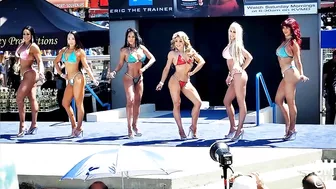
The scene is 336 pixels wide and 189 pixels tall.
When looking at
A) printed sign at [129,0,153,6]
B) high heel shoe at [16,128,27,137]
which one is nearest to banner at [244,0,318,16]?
printed sign at [129,0,153,6]

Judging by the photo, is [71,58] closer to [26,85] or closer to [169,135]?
[26,85]

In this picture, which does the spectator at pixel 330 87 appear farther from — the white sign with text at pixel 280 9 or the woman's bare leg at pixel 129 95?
the woman's bare leg at pixel 129 95

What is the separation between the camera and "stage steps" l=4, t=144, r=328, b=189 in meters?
7.71

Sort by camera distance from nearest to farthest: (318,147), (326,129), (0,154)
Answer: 1. (0,154)
2. (318,147)
3. (326,129)

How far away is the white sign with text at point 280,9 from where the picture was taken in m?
13.5

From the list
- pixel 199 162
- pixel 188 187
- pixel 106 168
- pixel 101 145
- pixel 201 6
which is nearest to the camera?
pixel 106 168

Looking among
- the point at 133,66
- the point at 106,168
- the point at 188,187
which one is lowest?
the point at 188,187

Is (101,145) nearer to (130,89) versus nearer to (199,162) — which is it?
(130,89)

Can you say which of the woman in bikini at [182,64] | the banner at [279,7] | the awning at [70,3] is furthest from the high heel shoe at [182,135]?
the awning at [70,3]

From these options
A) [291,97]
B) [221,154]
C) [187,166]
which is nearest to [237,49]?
[291,97]

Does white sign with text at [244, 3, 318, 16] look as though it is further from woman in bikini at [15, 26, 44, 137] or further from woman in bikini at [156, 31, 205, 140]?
woman in bikini at [15, 26, 44, 137]

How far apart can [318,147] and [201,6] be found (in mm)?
5587

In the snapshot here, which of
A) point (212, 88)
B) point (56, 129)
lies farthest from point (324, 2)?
point (56, 129)

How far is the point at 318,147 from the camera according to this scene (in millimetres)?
9406
